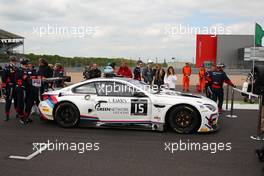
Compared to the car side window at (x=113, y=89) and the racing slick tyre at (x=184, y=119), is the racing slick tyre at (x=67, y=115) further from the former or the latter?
the racing slick tyre at (x=184, y=119)

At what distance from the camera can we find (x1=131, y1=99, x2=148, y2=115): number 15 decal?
703 centimetres

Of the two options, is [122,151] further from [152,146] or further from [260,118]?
[260,118]

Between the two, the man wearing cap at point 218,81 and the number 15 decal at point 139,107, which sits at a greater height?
the man wearing cap at point 218,81

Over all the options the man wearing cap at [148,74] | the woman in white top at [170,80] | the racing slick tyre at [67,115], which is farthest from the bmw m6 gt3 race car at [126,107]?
the man wearing cap at [148,74]

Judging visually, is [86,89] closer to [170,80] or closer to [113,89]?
[113,89]

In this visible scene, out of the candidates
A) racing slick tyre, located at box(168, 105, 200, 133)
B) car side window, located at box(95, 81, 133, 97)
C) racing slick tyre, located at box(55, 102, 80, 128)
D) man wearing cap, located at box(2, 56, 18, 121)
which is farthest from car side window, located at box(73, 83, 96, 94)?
racing slick tyre, located at box(168, 105, 200, 133)

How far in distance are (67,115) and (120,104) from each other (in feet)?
4.52

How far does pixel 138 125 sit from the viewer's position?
715 centimetres

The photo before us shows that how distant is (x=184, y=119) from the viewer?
694 cm

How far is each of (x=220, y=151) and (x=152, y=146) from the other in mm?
1260

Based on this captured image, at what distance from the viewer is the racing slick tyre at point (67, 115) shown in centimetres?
746

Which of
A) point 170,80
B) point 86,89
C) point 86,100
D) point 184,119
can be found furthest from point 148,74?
point 184,119

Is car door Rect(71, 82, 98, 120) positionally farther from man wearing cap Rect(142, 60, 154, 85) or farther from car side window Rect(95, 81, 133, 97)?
man wearing cap Rect(142, 60, 154, 85)

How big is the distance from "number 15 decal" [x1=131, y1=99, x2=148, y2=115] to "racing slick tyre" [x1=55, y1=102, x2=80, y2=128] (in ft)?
4.44
